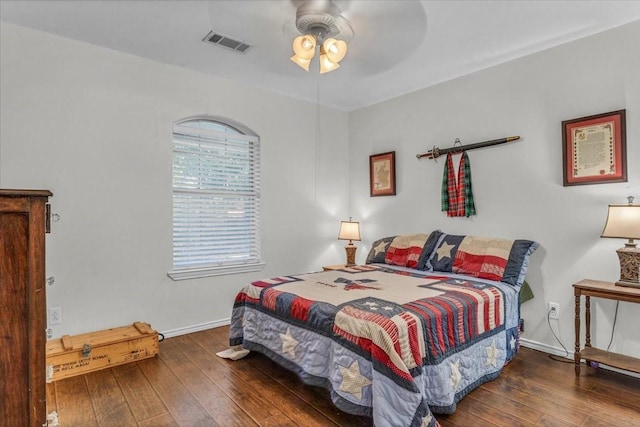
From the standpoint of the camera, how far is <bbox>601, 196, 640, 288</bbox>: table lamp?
228 cm

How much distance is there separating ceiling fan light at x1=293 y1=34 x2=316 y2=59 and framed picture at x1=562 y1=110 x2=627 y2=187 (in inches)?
82.8

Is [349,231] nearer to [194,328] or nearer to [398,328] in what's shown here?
[194,328]

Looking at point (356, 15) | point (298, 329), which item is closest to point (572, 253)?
point (298, 329)

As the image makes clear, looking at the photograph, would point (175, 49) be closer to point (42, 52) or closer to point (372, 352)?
point (42, 52)

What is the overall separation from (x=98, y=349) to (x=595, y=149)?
4.02 metres

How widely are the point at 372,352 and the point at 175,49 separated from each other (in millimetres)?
2873

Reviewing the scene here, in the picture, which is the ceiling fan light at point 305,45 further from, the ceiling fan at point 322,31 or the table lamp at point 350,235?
the table lamp at point 350,235

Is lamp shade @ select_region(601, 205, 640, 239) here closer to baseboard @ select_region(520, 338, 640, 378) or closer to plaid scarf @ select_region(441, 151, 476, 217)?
baseboard @ select_region(520, 338, 640, 378)

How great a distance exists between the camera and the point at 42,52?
271 centimetres

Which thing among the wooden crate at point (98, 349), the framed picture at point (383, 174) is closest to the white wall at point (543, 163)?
the framed picture at point (383, 174)

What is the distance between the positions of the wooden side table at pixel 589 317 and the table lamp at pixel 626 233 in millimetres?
95

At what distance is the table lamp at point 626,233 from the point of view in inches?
89.7

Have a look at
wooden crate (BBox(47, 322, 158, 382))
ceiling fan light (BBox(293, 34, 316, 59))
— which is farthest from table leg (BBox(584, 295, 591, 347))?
wooden crate (BBox(47, 322, 158, 382))

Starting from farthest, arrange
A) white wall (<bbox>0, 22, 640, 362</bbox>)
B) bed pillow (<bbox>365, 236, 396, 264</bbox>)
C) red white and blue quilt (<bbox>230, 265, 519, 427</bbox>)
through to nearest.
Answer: bed pillow (<bbox>365, 236, 396, 264</bbox>) < white wall (<bbox>0, 22, 640, 362</bbox>) < red white and blue quilt (<bbox>230, 265, 519, 427</bbox>)
